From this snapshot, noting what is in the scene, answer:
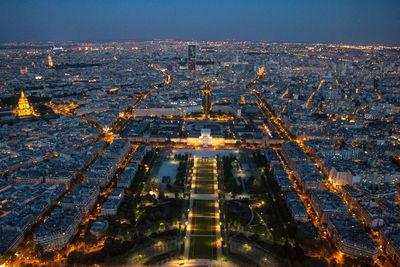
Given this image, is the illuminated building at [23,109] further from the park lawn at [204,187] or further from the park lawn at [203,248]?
the park lawn at [203,248]

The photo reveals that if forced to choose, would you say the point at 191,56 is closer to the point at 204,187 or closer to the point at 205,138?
the point at 205,138

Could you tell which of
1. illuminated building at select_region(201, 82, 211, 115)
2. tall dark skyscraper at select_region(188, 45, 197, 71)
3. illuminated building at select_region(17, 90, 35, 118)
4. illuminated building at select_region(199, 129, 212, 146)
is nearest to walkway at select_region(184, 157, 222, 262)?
illuminated building at select_region(199, 129, 212, 146)

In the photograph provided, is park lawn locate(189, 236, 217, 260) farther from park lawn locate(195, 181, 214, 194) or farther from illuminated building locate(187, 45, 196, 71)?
illuminated building locate(187, 45, 196, 71)

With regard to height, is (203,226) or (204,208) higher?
(204,208)

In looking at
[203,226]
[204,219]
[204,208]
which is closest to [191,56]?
[204,208]

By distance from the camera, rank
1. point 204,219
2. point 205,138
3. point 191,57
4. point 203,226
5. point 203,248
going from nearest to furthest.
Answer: point 203,248
point 203,226
point 204,219
point 205,138
point 191,57

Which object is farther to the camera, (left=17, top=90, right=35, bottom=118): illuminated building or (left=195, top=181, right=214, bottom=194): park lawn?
(left=17, top=90, right=35, bottom=118): illuminated building

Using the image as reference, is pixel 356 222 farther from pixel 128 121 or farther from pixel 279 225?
pixel 128 121
